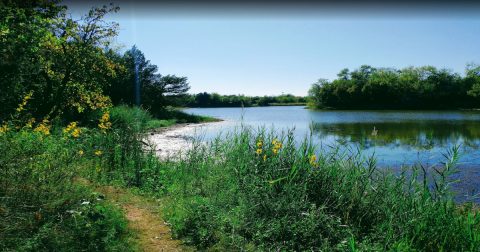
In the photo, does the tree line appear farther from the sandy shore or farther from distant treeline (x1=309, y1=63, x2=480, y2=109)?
distant treeline (x1=309, y1=63, x2=480, y2=109)

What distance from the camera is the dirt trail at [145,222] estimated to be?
112 inches

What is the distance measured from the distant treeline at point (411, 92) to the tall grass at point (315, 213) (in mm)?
54664

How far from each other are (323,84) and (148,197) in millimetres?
64531

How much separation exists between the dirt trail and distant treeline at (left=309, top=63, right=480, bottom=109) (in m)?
55.7

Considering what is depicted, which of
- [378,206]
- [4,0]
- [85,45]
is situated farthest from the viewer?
[85,45]

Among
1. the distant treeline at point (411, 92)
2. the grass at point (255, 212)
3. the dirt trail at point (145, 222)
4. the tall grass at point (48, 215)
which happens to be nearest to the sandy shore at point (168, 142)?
the dirt trail at point (145, 222)

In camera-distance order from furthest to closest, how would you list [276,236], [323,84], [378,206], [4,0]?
[323,84] → [4,0] → [378,206] → [276,236]

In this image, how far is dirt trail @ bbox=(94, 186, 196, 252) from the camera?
112 inches

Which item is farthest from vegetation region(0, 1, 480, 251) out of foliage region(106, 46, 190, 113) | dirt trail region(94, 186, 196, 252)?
foliage region(106, 46, 190, 113)

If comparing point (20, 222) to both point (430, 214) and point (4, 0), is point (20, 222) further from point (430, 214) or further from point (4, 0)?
point (4, 0)

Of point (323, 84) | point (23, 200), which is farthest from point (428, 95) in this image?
point (23, 200)

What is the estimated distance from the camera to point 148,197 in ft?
14.1

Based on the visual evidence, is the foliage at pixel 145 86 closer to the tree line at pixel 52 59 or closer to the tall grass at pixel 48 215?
the tree line at pixel 52 59

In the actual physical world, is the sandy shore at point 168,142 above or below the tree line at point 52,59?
below
